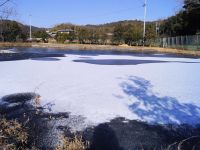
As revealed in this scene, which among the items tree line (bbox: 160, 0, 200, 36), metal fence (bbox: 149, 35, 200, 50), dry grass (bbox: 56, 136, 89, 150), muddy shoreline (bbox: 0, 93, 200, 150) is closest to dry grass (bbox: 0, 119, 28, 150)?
muddy shoreline (bbox: 0, 93, 200, 150)

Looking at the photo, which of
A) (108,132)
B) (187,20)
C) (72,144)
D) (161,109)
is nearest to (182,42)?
(187,20)

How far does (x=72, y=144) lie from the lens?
169 inches

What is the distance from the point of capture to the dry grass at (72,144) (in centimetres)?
425

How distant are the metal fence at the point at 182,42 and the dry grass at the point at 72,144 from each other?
2793 cm

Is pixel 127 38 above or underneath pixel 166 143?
above

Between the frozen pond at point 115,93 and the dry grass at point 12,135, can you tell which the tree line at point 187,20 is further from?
the dry grass at point 12,135

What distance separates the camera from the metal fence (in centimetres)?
3186

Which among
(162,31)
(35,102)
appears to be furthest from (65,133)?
(162,31)

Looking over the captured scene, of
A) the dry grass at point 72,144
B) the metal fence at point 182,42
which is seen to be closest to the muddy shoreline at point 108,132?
the dry grass at point 72,144

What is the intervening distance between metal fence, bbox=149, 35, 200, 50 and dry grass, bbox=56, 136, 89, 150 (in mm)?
27930

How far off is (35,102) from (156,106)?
2.51m

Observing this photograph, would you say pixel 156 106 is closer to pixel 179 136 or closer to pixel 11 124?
pixel 179 136

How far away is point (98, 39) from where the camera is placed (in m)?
47.6

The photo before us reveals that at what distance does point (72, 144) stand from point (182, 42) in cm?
3315
